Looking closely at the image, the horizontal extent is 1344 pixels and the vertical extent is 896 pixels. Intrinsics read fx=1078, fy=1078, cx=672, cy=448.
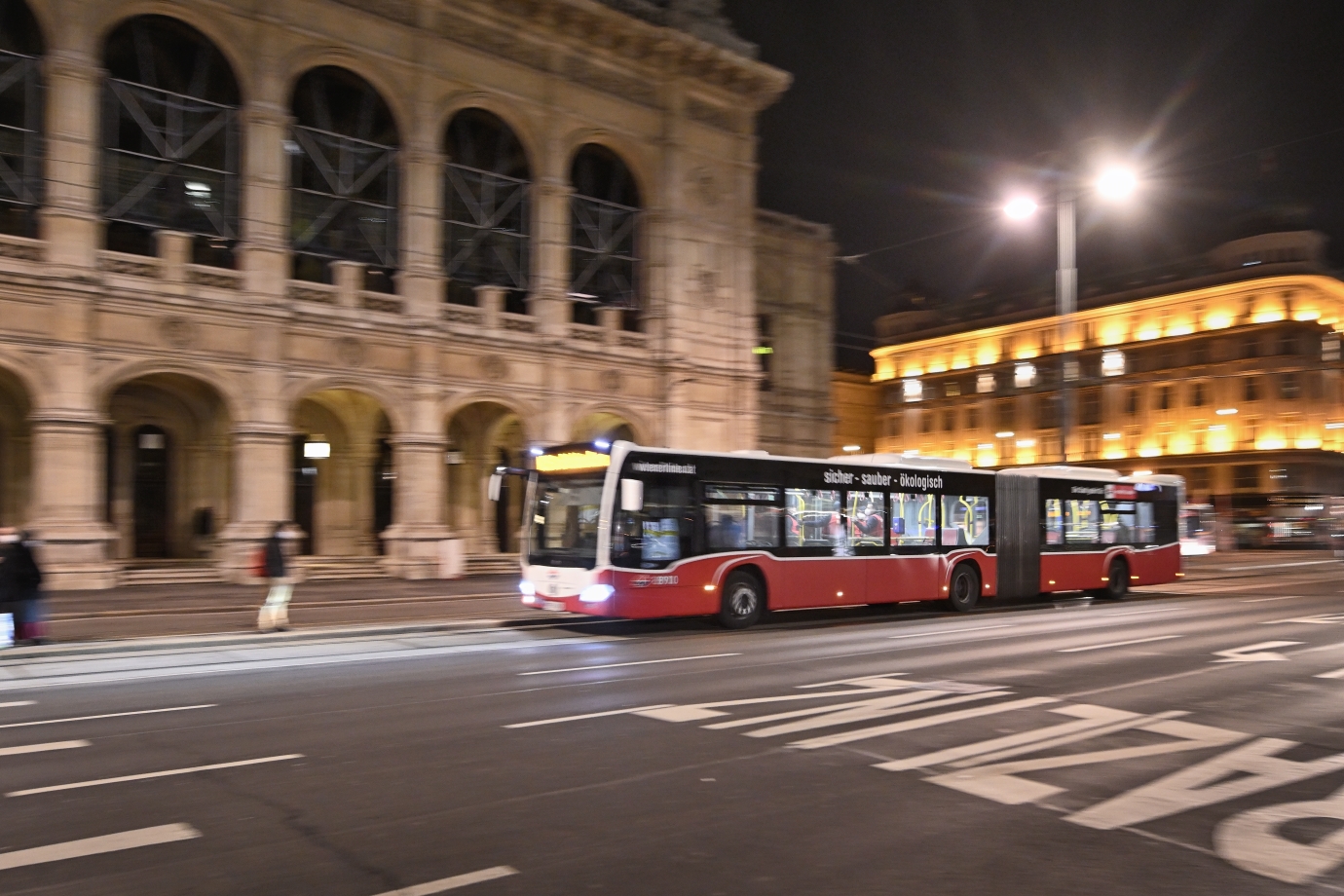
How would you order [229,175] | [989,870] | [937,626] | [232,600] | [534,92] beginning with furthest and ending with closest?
[534,92]
[229,175]
[232,600]
[937,626]
[989,870]

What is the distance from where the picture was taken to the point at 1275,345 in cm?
7012

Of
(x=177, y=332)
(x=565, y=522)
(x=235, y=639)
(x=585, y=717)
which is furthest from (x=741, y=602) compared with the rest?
(x=177, y=332)

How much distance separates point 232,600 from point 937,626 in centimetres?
1379

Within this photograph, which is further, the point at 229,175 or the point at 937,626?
the point at 229,175

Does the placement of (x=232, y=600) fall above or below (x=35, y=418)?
below

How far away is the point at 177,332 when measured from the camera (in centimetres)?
2473

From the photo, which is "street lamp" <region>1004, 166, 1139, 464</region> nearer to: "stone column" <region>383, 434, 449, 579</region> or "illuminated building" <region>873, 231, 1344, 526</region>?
"stone column" <region>383, 434, 449, 579</region>

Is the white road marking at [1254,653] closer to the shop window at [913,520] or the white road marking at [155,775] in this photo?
the shop window at [913,520]

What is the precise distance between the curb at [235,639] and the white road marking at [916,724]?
9.87 meters

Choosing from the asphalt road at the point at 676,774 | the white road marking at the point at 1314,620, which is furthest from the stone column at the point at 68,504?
the white road marking at the point at 1314,620

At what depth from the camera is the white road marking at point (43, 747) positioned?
809 centimetres

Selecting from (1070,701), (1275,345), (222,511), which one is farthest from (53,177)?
(1275,345)

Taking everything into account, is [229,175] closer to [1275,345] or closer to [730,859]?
[730,859]

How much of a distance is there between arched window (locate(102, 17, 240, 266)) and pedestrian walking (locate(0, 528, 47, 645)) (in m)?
12.2
